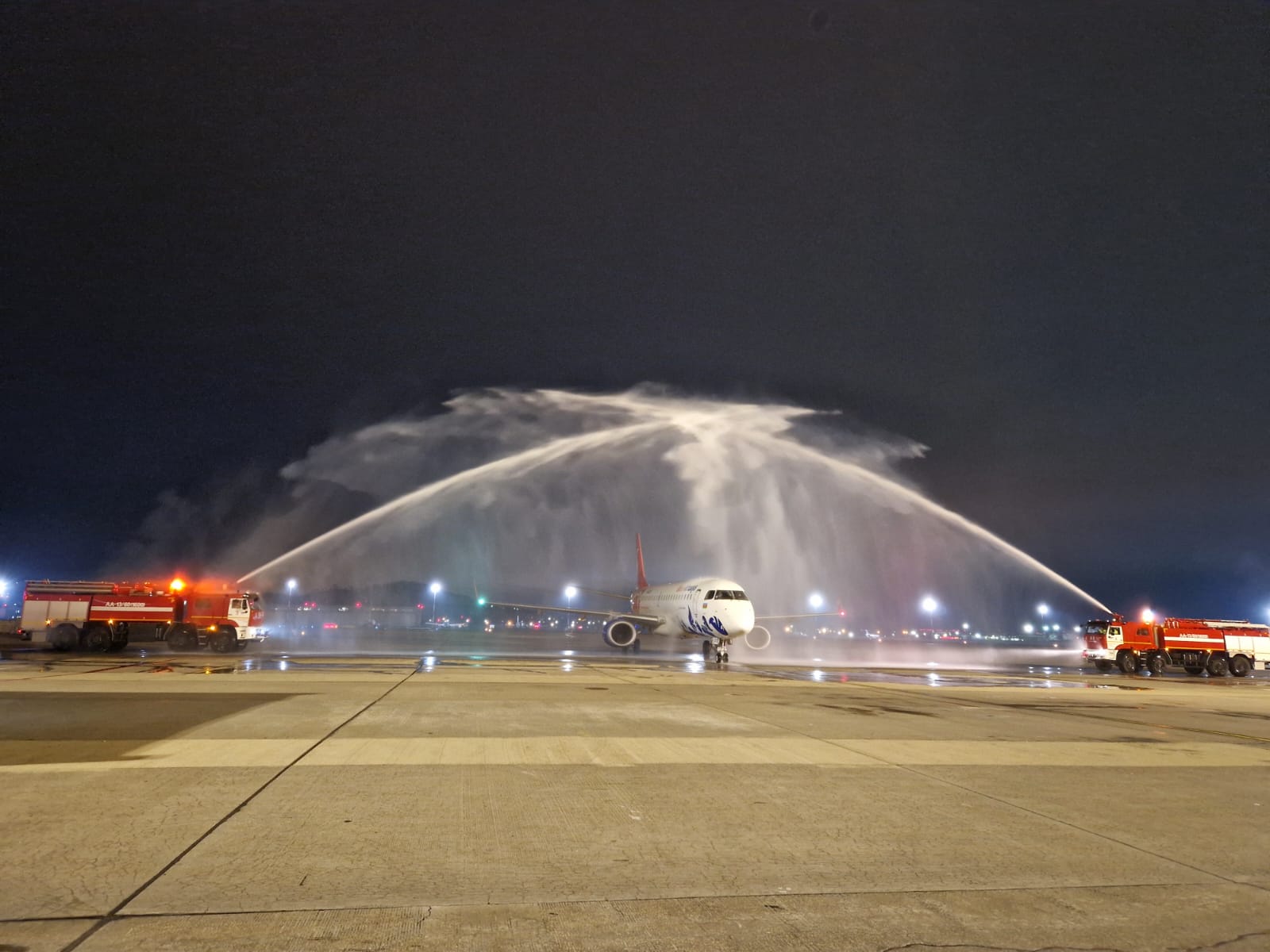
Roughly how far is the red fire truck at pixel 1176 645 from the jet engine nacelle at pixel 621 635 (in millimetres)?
22736

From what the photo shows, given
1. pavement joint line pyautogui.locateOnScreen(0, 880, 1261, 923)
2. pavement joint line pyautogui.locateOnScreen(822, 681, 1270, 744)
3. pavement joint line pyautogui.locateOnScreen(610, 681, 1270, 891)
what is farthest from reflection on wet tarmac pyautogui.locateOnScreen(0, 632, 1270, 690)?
pavement joint line pyautogui.locateOnScreen(0, 880, 1261, 923)

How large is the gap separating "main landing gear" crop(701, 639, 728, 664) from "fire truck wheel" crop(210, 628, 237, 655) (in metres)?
22.3

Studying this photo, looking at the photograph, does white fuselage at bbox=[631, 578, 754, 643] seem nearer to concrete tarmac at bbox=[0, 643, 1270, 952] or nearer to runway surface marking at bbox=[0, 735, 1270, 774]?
concrete tarmac at bbox=[0, 643, 1270, 952]

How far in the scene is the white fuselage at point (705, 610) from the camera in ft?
134

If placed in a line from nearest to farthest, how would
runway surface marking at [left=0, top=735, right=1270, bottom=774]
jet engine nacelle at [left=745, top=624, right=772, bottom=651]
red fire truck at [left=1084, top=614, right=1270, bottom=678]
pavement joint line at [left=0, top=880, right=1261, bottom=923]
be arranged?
1. pavement joint line at [left=0, top=880, right=1261, bottom=923]
2. runway surface marking at [left=0, top=735, right=1270, bottom=774]
3. red fire truck at [left=1084, top=614, right=1270, bottom=678]
4. jet engine nacelle at [left=745, top=624, right=772, bottom=651]

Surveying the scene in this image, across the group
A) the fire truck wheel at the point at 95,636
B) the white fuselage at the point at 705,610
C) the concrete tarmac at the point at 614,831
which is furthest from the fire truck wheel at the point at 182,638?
the concrete tarmac at the point at 614,831

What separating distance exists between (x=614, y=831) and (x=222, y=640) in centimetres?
3916

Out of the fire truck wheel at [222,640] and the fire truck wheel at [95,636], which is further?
the fire truck wheel at [222,640]

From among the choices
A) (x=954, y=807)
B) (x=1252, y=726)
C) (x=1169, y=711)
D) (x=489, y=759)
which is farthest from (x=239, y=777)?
(x=1169, y=711)

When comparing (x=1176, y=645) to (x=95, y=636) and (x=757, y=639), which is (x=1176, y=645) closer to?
(x=757, y=639)

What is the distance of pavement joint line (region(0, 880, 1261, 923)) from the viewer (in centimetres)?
540

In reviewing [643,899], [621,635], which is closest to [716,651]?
[621,635]

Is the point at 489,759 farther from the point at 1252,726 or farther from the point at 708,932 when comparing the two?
the point at 1252,726

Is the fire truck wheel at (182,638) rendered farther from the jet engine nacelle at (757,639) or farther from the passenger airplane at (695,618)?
the jet engine nacelle at (757,639)
